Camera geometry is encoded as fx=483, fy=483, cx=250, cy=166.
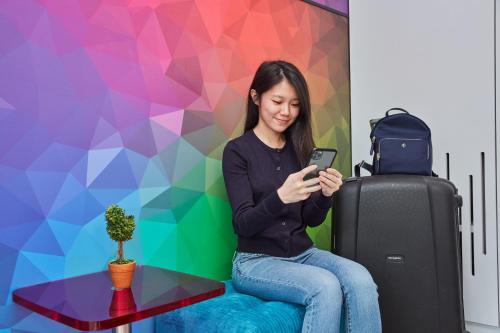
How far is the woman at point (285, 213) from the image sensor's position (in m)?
1.49

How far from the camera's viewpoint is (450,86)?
7.82 feet

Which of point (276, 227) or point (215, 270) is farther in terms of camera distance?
point (215, 270)

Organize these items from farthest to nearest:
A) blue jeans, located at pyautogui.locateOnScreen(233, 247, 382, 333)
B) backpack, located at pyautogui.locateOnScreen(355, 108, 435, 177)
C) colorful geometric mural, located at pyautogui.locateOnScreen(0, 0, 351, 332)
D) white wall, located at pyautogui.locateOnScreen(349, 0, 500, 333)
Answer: white wall, located at pyautogui.locateOnScreen(349, 0, 500, 333) → backpack, located at pyautogui.locateOnScreen(355, 108, 435, 177) → blue jeans, located at pyautogui.locateOnScreen(233, 247, 382, 333) → colorful geometric mural, located at pyautogui.locateOnScreen(0, 0, 351, 332)

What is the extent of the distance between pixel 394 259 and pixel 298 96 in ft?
2.33

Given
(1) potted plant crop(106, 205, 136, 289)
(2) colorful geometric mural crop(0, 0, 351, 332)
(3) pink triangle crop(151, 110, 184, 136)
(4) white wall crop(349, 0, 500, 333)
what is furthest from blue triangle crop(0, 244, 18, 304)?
(4) white wall crop(349, 0, 500, 333)

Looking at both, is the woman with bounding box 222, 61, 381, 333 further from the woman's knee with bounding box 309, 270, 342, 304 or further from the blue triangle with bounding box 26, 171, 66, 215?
the blue triangle with bounding box 26, 171, 66, 215

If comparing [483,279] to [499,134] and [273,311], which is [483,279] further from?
[273,311]

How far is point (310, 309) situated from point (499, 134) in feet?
4.48

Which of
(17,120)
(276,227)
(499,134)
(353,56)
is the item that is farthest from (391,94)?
(17,120)

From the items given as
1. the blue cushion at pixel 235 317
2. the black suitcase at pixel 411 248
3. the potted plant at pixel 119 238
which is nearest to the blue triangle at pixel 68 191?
the potted plant at pixel 119 238

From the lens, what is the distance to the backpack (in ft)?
6.29

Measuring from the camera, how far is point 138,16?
1.62 meters

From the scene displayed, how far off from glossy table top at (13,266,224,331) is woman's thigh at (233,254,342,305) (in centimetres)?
28

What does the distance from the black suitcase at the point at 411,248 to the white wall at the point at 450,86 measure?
57cm
